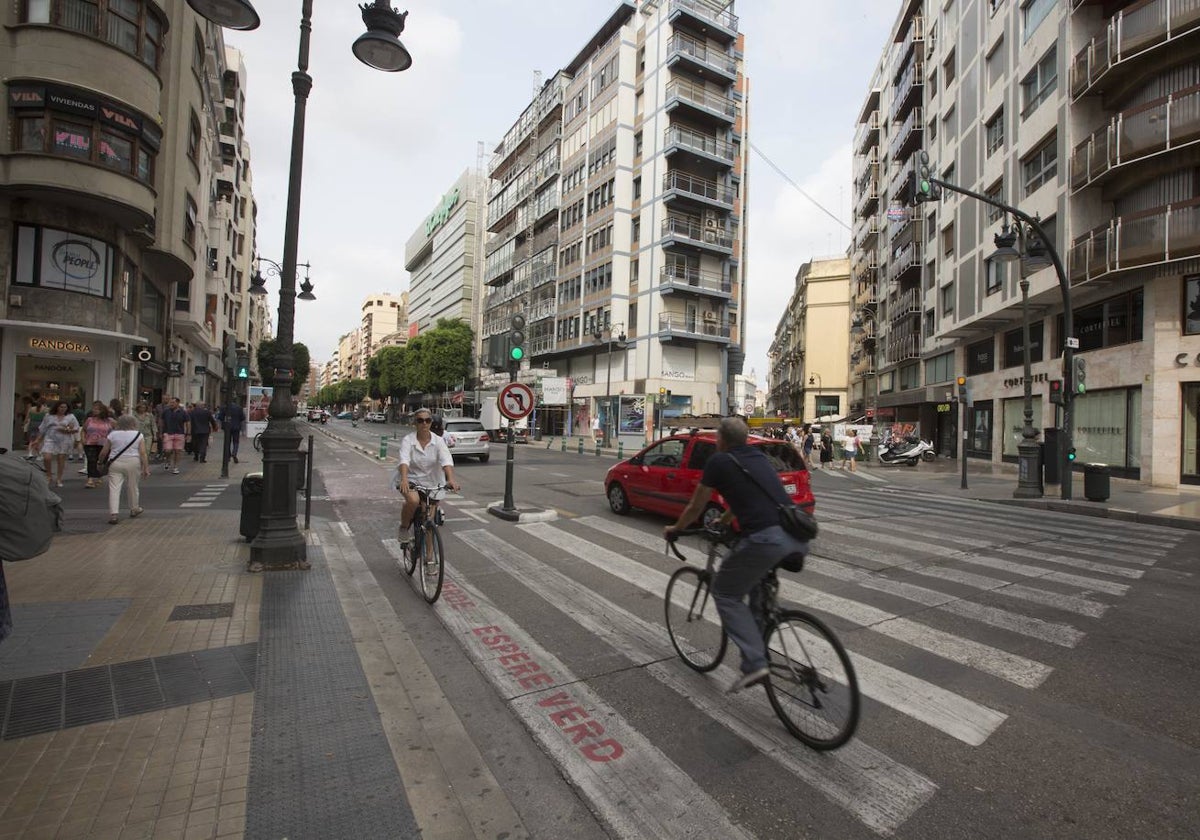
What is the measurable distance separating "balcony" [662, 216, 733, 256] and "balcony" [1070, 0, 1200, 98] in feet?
74.9

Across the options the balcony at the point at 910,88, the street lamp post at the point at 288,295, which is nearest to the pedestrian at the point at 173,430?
the street lamp post at the point at 288,295

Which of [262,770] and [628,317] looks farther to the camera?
[628,317]

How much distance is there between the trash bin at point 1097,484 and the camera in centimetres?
1420

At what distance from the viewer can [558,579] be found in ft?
21.5

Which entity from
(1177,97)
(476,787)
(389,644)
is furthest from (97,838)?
(1177,97)

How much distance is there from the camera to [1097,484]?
46.8 ft

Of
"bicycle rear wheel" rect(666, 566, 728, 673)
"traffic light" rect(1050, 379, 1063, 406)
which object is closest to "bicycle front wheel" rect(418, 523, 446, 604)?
"bicycle rear wheel" rect(666, 566, 728, 673)

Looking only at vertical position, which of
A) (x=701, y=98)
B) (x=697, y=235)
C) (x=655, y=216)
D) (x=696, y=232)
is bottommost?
(x=697, y=235)

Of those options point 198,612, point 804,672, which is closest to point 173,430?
point 198,612

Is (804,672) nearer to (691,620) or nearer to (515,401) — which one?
(691,620)

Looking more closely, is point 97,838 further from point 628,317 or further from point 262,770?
point 628,317

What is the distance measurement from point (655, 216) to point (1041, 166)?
23.1 m

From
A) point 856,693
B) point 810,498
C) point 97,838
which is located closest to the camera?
point 97,838

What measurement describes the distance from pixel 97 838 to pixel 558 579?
14.7 ft
